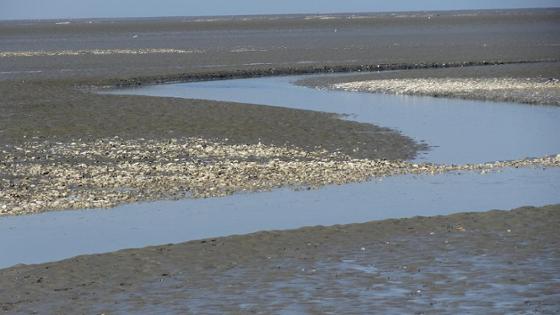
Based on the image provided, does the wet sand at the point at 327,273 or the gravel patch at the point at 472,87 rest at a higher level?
the wet sand at the point at 327,273

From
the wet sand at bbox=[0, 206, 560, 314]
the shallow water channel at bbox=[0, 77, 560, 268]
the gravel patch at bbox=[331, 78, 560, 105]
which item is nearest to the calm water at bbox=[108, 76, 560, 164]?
the shallow water channel at bbox=[0, 77, 560, 268]

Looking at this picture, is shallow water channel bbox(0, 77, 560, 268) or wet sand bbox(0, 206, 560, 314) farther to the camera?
shallow water channel bbox(0, 77, 560, 268)

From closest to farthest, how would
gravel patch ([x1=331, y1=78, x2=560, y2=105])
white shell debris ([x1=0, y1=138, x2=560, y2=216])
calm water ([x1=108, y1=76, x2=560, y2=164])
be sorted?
white shell debris ([x1=0, y1=138, x2=560, y2=216]) → calm water ([x1=108, y1=76, x2=560, y2=164]) → gravel patch ([x1=331, y1=78, x2=560, y2=105])

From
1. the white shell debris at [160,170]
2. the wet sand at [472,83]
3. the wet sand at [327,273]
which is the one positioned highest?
the wet sand at [327,273]

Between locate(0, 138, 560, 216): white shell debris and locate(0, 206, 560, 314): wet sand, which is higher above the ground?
locate(0, 206, 560, 314): wet sand

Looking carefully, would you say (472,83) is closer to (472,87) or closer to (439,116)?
(472,87)

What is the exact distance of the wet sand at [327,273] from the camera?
10672 millimetres

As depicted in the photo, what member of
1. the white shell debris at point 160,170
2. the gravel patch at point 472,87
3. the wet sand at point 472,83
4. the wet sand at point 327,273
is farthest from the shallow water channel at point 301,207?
the wet sand at point 472,83

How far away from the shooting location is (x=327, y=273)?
473 inches

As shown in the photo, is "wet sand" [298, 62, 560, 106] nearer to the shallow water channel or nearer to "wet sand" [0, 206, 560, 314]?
the shallow water channel

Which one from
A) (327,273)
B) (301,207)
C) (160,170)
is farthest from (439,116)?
(327,273)

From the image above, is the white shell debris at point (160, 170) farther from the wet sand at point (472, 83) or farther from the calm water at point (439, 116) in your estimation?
the wet sand at point (472, 83)

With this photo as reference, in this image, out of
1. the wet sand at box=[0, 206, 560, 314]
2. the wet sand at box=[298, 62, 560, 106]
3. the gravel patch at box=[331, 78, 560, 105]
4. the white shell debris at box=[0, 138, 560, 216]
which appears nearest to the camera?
the wet sand at box=[0, 206, 560, 314]

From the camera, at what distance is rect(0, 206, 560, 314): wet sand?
10.7 m
